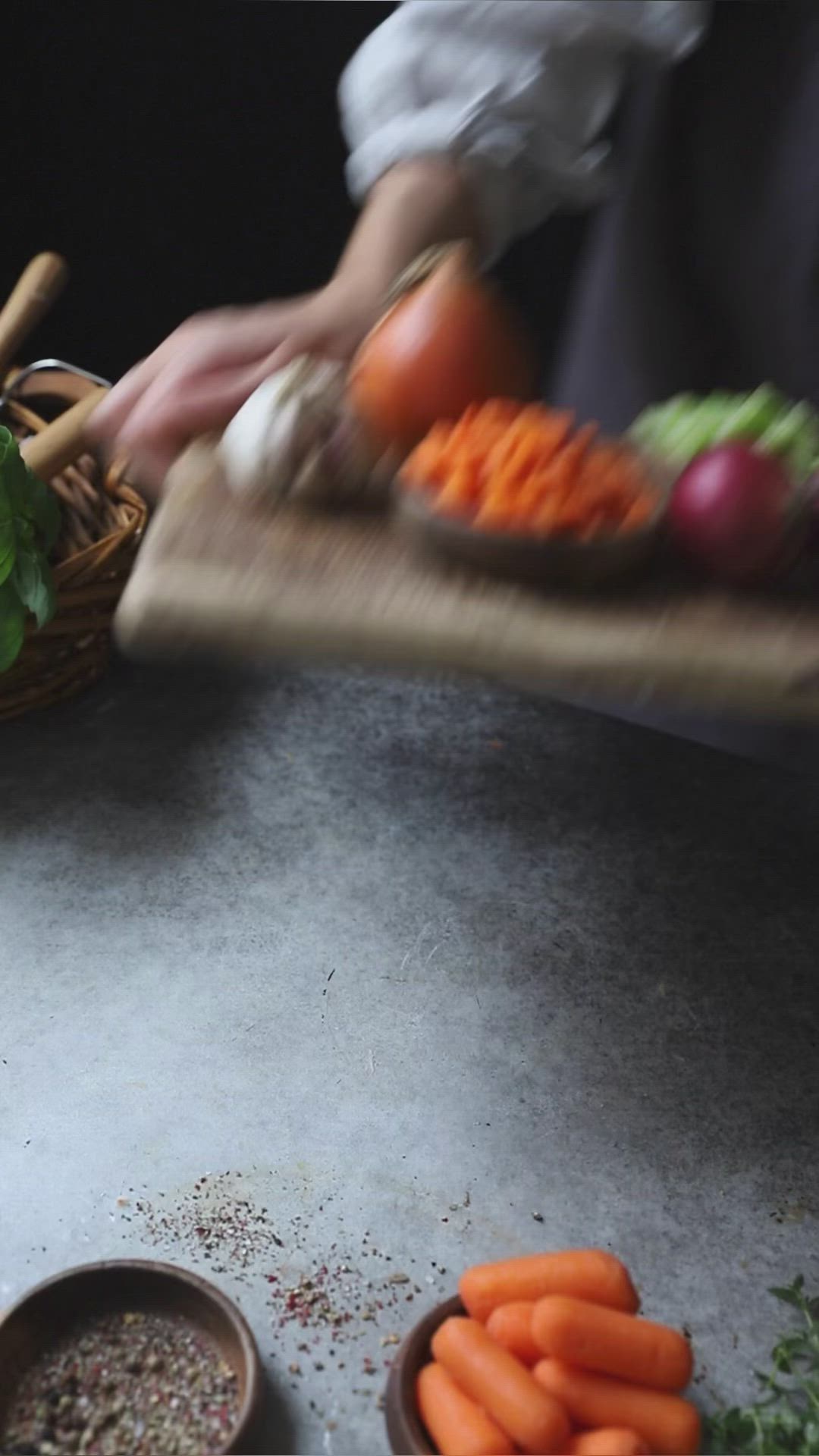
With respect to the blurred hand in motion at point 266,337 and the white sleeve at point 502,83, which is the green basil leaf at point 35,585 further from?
the white sleeve at point 502,83

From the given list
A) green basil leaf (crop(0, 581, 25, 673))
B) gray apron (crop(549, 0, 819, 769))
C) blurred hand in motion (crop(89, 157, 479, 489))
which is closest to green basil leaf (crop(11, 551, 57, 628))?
green basil leaf (crop(0, 581, 25, 673))

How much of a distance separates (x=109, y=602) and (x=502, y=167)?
0.60m

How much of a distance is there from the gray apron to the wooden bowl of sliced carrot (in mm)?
382

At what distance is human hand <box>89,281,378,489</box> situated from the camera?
3.13ft

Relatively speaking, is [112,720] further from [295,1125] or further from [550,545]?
[550,545]

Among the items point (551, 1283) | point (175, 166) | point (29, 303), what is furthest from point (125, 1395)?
point (175, 166)

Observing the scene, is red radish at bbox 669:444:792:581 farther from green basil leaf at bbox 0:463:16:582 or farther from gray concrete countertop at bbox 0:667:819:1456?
green basil leaf at bbox 0:463:16:582

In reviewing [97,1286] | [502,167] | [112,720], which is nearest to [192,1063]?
[97,1286]

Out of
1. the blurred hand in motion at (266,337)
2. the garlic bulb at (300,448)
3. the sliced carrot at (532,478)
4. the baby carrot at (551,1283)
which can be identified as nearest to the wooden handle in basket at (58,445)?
the blurred hand in motion at (266,337)

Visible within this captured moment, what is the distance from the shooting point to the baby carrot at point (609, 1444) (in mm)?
762

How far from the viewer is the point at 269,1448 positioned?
0.82 metres

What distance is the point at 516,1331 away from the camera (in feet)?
2.68

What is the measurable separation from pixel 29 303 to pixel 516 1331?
1.18 m

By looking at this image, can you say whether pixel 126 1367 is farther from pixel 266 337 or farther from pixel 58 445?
pixel 58 445
